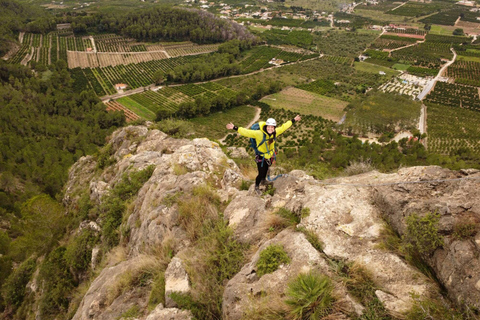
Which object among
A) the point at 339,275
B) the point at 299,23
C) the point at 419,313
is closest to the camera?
the point at 419,313

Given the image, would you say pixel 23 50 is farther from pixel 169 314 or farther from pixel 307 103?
pixel 169 314

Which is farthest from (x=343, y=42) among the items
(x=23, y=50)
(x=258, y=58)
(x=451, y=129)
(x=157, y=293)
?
(x=157, y=293)

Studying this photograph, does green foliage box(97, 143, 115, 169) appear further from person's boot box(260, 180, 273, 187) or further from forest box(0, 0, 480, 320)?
person's boot box(260, 180, 273, 187)

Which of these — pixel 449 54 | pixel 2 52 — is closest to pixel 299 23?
pixel 449 54

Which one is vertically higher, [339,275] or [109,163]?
[339,275]

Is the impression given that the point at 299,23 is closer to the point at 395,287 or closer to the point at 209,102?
the point at 209,102

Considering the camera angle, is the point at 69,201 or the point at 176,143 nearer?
the point at 176,143

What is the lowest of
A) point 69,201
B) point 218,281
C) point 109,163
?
point 69,201
